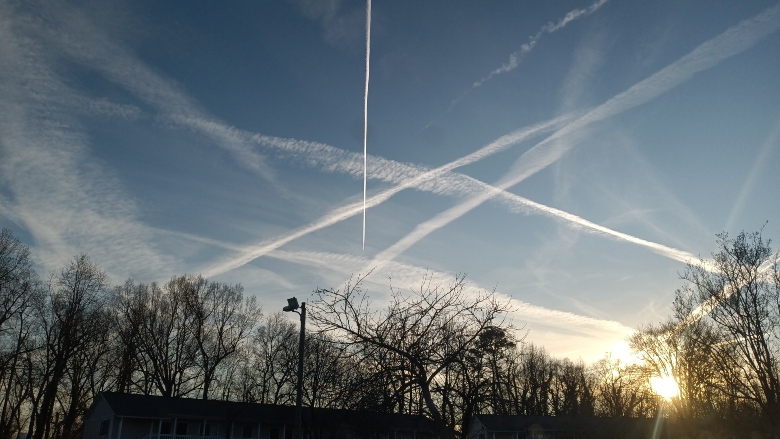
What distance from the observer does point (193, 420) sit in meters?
39.7

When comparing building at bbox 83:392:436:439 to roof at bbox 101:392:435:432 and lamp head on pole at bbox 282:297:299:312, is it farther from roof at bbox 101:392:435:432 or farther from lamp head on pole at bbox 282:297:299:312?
lamp head on pole at bbox 282:297:299:312

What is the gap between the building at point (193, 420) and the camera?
120 ft

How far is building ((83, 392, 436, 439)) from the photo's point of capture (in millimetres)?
36562

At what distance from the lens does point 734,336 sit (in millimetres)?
26688

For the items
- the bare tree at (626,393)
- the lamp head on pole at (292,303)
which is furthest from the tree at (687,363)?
the lamp head on pole at (292,303)

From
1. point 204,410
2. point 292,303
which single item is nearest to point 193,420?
point 204,410

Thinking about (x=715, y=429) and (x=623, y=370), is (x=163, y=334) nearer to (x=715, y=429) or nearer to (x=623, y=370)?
(x=623, y=370)

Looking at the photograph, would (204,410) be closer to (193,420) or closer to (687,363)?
(193,420)

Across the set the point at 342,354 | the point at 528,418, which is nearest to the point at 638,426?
the point at 528,418

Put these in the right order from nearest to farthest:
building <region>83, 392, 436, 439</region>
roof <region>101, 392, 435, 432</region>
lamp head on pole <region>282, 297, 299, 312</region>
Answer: lamp head on pole <region>282, 297, 299, 312</region> → building <region>83, 392, 436, 439</region> → roof <region>101, 392, 435, 432</region>

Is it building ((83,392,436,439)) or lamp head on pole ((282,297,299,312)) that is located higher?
lamp head on pole ((282,297,299,312))

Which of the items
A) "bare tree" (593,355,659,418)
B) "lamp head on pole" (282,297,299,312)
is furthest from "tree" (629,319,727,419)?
"lamp head on pole" (282,297,299,312)

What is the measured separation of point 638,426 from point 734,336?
29261 millimetres

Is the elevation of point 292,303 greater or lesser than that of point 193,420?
greater
